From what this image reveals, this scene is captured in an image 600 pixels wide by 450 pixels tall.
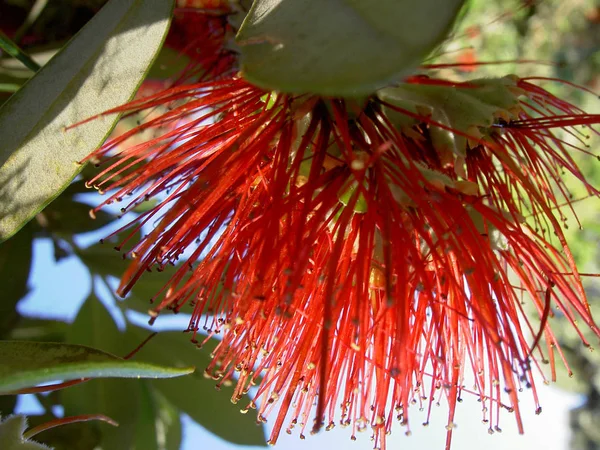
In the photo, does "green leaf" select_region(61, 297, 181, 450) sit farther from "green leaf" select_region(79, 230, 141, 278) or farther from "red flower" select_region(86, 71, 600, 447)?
"red flower" select_region(86, 71, 600, 447)

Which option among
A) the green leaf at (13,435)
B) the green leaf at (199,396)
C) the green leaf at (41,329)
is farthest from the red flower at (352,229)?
the green leaf at (41,329)

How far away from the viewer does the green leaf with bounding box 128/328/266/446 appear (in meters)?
0.84

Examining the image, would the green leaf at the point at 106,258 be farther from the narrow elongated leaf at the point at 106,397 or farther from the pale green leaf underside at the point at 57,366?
the pale green leaf underside at the point at 57,366

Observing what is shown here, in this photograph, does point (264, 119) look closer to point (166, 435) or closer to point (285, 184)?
point (285, 184)

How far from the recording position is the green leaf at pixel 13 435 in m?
0.44

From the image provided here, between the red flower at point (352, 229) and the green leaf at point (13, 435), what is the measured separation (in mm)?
130

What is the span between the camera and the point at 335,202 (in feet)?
1.76

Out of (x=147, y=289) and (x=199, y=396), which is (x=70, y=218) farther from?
(x=199, y=396)

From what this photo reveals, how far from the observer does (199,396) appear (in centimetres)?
87

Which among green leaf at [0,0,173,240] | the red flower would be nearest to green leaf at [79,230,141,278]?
the red flower

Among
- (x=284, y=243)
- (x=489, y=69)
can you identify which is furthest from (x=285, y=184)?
(x=489, y=69)

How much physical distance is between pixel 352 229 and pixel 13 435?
1.13ft

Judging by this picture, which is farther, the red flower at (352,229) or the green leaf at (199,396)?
the green leaf at (199,396)

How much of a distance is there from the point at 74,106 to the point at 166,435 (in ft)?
1.95
